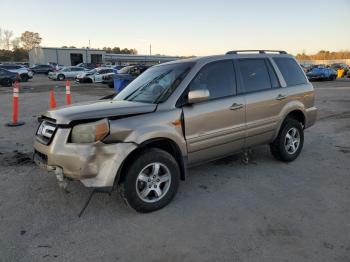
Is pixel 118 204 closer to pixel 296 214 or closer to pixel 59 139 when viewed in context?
pixel 59 139

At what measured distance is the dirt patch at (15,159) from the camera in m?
5.76

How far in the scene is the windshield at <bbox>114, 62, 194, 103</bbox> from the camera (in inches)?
167

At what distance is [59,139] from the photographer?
363 centimetres

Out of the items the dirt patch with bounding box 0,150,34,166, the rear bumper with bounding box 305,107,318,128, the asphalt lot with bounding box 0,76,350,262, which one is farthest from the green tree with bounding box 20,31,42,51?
the rear bumper with bounding box 305,107,318,128

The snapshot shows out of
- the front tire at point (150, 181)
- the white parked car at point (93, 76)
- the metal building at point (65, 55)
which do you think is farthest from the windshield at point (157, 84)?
the metal building at point (65, 55)

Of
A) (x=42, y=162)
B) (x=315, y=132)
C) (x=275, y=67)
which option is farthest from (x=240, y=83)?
(x=315, y=132)

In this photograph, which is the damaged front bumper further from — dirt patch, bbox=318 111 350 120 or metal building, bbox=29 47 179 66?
metal building, bbox=29 47 179 66

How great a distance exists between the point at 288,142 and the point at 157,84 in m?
2.62

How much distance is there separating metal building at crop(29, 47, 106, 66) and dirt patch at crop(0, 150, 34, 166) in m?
64.9

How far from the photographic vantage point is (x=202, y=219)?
3.75 m

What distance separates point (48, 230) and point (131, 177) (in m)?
1.04

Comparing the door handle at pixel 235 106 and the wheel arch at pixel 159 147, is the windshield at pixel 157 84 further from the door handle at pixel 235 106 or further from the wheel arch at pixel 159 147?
the door handle at pixel 235 106

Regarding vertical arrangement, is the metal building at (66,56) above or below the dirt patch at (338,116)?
above

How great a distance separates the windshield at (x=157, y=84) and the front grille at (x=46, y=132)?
1136mm
